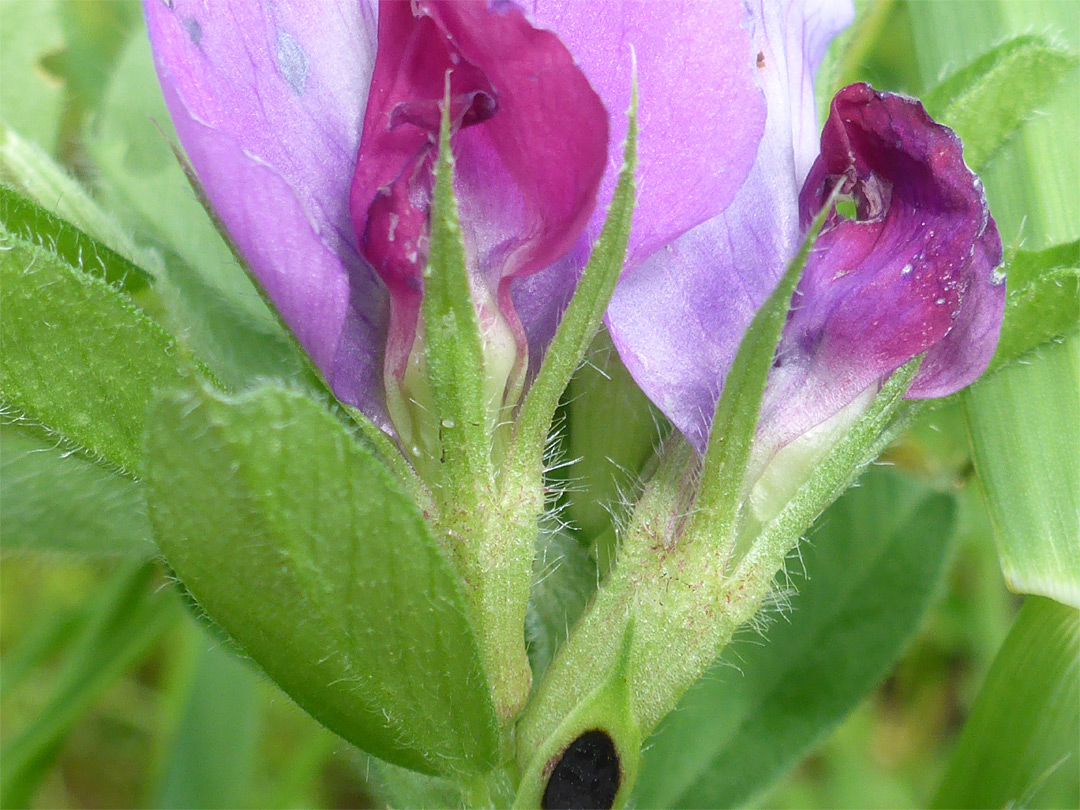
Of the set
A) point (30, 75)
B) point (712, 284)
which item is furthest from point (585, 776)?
point (30, 75)

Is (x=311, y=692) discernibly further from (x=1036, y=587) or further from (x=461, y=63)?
(x=1036, y=587)

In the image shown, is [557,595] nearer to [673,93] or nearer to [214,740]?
[673,93]

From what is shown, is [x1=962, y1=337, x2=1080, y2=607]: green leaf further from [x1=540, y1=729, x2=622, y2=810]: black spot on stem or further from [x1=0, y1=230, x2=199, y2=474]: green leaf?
[x1=0, y1=230, x2=199, y2=474]: green leaf

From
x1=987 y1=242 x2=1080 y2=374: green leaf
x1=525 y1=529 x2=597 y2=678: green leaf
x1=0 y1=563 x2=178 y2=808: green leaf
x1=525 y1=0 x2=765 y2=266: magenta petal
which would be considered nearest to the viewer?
x1=525 y1=0 x2=765 y2=266: magenta petal

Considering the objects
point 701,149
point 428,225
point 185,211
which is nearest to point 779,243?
point 701,149

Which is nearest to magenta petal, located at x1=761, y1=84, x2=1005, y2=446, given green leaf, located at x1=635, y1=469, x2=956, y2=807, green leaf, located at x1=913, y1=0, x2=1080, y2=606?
green leaf, located at x1=913, y1=0, x2=1080, y2=606

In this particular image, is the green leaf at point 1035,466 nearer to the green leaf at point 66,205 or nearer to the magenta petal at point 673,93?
the magenta petal at point 673,93

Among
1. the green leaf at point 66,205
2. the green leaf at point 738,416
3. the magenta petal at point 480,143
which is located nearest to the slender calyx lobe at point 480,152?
the magenta petal at point 480,143
